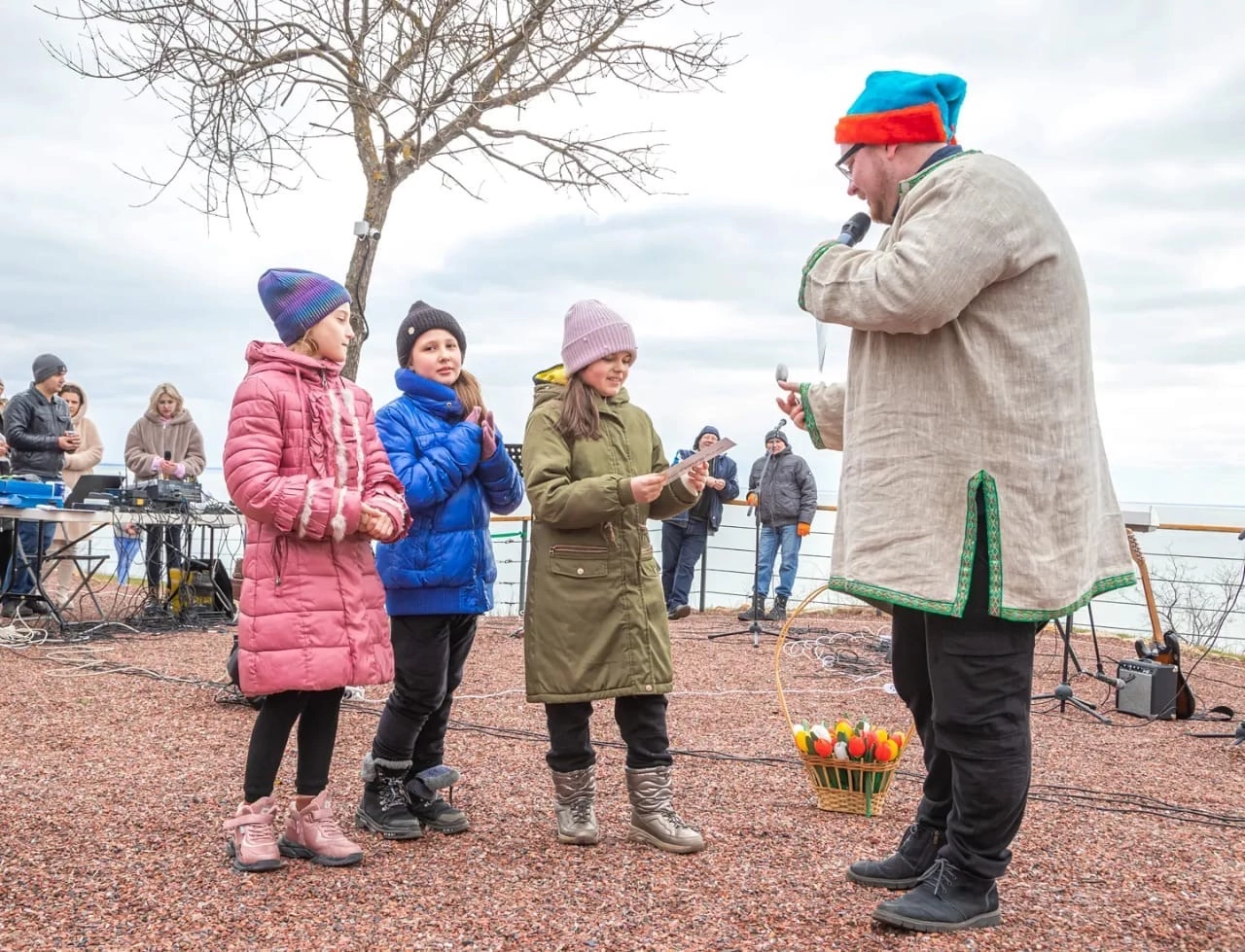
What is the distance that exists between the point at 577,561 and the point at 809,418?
78 centimetres

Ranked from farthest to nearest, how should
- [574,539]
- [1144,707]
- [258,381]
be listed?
[1144,707] → [574,539] → [258,381]

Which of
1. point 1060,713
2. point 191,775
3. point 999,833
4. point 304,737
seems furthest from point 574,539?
point 1060,713

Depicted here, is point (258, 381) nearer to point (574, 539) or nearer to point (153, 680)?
point (574, 539)

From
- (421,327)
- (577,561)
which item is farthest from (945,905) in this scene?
(421,327)

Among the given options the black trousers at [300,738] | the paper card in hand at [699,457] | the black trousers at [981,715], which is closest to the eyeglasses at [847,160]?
the paper card in hand at [699,457]

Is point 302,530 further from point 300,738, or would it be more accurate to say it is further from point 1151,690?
point 1151,690

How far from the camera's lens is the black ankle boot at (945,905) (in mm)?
2340

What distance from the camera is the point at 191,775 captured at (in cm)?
397

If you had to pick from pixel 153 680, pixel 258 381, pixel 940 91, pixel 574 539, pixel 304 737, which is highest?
pixel 940 91

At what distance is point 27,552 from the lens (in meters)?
8.70

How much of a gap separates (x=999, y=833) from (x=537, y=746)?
2.55 meters

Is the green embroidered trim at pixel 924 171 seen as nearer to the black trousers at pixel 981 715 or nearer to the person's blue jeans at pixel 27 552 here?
the black trousers at pixel 981 715

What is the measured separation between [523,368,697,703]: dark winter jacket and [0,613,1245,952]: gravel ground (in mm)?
502

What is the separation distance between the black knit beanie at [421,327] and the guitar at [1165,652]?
3.88 meters
